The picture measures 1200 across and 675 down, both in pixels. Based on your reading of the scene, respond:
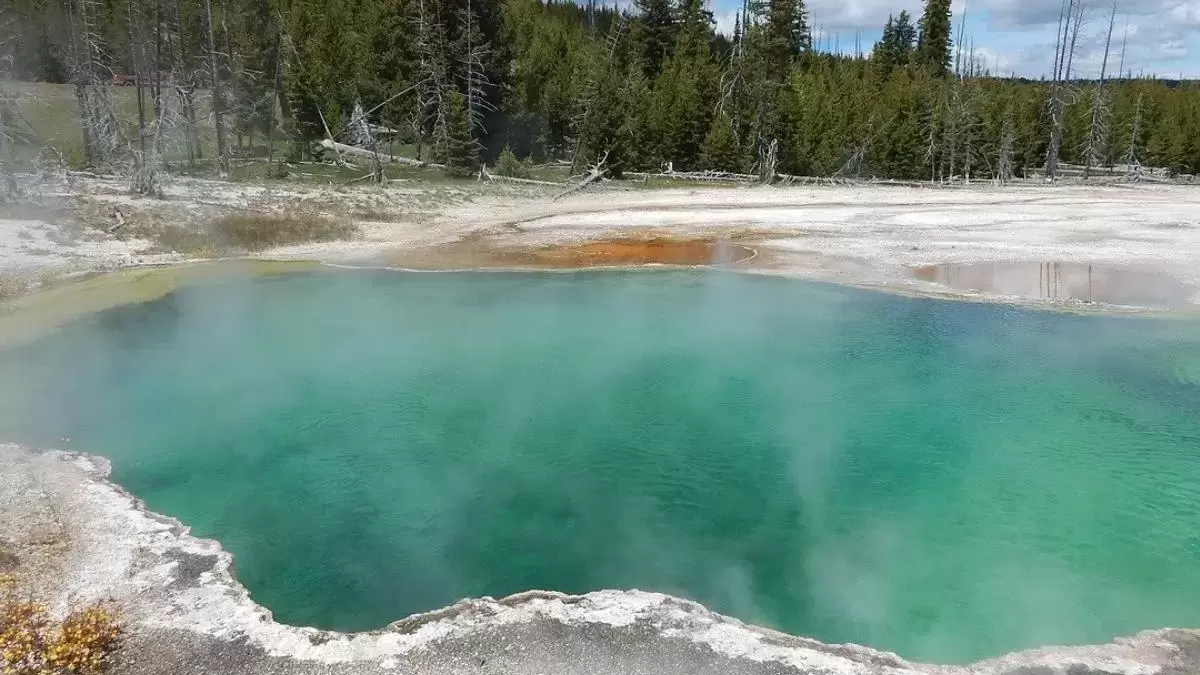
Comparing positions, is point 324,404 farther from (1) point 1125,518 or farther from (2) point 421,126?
(2) point 421,126

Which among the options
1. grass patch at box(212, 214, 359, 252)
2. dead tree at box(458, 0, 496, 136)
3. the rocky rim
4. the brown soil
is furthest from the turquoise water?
dead tree at box(458, 0, 496, 136)

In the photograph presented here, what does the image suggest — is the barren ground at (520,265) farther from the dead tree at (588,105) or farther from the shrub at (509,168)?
the dead tree at (588,105)

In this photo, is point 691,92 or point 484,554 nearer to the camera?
point 484,554

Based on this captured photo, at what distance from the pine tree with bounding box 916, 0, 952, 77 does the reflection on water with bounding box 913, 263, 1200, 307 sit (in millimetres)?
39434

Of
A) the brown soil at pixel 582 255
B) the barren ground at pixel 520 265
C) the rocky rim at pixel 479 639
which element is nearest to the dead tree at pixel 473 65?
the barren ground at pixel 520 265

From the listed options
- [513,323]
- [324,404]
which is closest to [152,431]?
[324,404]

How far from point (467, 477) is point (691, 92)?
96.1 feet

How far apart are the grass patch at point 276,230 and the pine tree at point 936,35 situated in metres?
A: 42.9

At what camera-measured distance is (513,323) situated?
1134cm

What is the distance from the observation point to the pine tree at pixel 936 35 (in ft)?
165

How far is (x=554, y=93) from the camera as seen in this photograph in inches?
1286

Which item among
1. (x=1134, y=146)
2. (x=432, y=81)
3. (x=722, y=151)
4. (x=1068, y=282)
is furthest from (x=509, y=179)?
(x=1134, y=146)

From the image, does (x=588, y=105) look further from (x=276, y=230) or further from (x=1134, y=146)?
(x=1134, y=146)

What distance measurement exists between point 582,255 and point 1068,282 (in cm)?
843
